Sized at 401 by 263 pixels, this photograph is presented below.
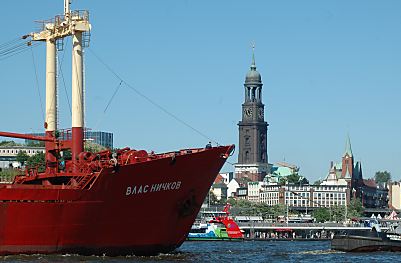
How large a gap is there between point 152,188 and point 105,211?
2.56 meters

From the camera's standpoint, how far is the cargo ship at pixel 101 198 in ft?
147

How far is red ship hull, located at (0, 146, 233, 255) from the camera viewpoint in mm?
44781

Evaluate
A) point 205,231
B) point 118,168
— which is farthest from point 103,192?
point 205,231

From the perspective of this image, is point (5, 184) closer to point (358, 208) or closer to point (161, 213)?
point (161, 213)

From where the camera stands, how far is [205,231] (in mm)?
103312

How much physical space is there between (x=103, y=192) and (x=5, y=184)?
470cm

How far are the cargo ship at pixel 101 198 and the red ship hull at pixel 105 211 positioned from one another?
0.15 feet

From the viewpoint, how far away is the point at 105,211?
1797 inches

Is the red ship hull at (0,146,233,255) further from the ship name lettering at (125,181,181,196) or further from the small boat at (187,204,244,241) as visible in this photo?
the small boat at (187,204,244,241)

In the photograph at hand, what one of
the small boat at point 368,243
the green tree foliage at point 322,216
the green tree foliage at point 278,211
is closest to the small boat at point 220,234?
the small boat at point 368,243

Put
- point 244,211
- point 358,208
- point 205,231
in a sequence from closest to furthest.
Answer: point 205,231 < point 244,211 < point 358,208

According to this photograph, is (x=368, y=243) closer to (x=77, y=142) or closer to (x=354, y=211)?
(x=77, y=142)

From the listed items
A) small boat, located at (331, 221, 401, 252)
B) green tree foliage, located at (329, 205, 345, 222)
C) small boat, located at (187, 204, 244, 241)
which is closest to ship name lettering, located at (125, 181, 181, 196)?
small boat, located at (331, 221, 401, 252)

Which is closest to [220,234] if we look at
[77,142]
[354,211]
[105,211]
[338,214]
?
[77,142]
